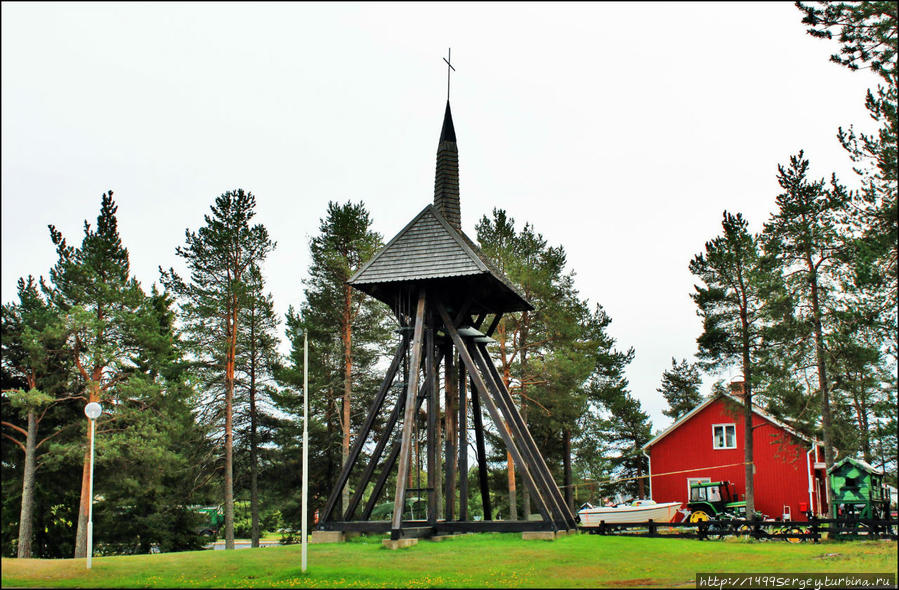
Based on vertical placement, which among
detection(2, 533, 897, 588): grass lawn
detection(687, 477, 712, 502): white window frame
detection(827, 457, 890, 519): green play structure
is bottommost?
detection(2, 533, 897, 588): grass lawn

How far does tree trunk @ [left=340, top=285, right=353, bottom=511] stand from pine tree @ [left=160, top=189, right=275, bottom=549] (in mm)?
3868

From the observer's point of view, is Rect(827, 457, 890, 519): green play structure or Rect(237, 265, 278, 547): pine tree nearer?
Rect(827, 457, 890, 519): green play structure

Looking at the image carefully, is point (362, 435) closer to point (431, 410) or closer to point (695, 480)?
point (431, 410)

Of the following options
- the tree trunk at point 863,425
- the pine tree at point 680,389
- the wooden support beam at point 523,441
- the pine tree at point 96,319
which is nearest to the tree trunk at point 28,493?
the pine tree at point 96,319

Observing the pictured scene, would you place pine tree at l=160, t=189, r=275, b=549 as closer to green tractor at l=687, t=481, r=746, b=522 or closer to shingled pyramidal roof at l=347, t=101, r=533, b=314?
shingled pyramidal roof at l=347, t=101, r=533, b=314

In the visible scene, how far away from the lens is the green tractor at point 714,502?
30.7 m

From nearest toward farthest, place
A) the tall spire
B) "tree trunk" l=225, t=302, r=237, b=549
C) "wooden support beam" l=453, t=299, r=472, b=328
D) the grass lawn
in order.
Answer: the grass lawn < "wooden support beam" l=453, t=299, r=472, b=328 < the tall spire < "tree trunk" l=225, t=302, r=237, b=549

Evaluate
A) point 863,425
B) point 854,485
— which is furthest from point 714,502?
point 863,425

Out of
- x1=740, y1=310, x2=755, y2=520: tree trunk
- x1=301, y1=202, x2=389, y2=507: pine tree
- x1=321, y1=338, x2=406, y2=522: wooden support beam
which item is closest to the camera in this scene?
x1=321, y1=338, x2=406, y2=522: wooden support beam

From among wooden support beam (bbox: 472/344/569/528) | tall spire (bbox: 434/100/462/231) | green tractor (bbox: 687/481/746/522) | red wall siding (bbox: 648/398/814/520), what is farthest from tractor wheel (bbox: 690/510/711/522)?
tall spire (bbox: 434/100/462/231)

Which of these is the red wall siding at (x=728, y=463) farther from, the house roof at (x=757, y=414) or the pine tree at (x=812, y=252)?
the pine tree at (x=812, y=252)

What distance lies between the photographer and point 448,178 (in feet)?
71.3

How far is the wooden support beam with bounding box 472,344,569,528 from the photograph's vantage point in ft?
62.2

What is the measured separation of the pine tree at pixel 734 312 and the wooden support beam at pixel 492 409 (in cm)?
1194
